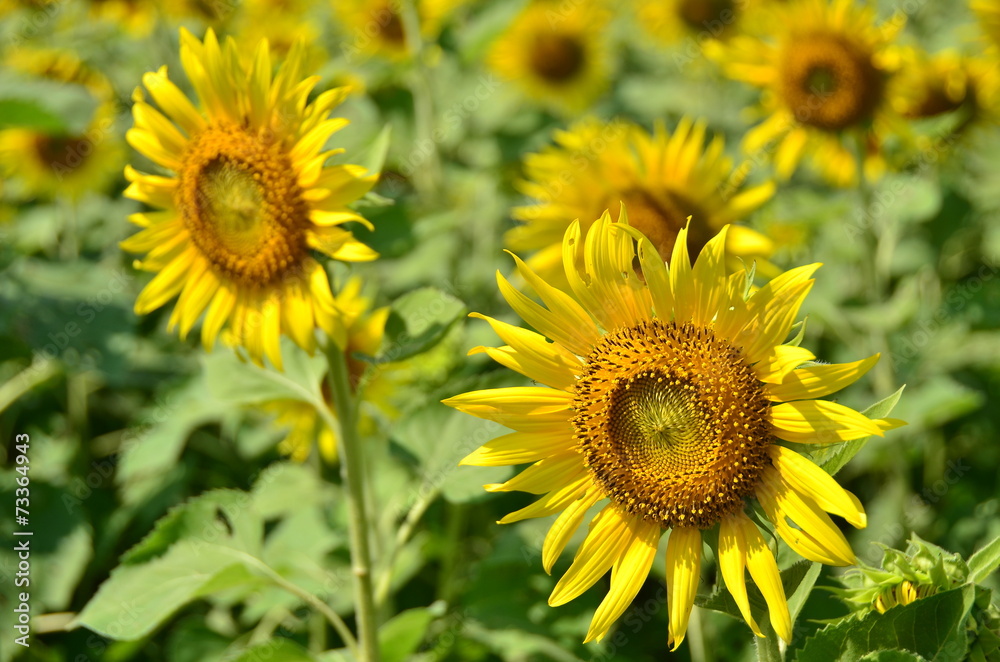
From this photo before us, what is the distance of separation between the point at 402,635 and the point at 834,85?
2406 millimetres

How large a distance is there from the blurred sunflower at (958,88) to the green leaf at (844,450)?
2.74 meters

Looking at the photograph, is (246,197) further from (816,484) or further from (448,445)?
(816,484)

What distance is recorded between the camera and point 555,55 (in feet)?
17.6

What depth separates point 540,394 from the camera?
1.70 metres

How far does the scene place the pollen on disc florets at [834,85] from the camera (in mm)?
3295

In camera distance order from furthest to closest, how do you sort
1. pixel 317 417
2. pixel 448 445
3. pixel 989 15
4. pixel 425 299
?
pixel 989 15, pixel 317 417, pixel 448 445, pixel 425 299

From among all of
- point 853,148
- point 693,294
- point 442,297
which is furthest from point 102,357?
point 853,148

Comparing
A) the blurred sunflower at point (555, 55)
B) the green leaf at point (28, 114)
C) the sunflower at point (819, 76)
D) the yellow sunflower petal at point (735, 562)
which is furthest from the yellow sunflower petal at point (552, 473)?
the blurred sunflower at point (555, 55)

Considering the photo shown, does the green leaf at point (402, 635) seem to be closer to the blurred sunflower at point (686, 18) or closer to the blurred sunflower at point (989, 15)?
the blurred sunflower at point (989, 15)

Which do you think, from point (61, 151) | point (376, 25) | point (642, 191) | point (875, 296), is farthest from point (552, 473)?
point (61, 151)

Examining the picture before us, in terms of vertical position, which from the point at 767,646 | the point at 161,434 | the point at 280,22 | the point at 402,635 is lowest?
the point at 402,635

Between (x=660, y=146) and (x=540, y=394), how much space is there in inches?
56.6

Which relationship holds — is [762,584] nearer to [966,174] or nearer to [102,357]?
[102,357]

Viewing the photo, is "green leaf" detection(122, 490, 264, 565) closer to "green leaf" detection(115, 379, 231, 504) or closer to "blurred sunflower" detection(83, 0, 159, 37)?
"green leaf" detection(115, 379, 231, 504)
